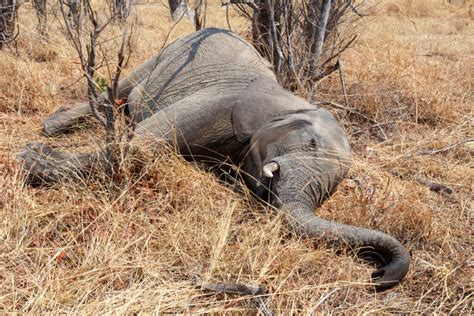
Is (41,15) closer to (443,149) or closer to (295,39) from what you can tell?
(295,39)

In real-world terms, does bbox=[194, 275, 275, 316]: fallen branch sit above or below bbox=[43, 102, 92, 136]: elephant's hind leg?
below

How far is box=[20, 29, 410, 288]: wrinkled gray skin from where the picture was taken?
3096mm

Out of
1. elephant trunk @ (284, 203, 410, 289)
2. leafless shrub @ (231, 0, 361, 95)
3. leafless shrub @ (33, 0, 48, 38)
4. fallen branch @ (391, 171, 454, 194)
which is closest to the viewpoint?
elephant trunk @ (284, 203, 410, 289)

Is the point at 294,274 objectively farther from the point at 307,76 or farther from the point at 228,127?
the point at 307,76

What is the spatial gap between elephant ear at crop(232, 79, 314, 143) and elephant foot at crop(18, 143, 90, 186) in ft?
3.43

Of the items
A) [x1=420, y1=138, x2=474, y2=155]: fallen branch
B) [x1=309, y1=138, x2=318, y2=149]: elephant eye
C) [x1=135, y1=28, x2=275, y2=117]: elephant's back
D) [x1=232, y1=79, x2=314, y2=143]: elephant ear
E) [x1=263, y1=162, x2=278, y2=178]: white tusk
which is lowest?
[x1=420, y1=138, x2=474, y2=155]: fallen branch

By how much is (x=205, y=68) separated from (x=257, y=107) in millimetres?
774

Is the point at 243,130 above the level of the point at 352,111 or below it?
above

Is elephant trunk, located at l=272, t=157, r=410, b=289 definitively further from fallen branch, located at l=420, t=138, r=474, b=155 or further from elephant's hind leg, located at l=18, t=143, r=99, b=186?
fallen branch, located at l=420, t=138, r=474, b=155

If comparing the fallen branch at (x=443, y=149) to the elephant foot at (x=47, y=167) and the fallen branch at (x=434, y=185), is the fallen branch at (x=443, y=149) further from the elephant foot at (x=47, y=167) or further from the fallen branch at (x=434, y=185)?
the elephant foot at (x=47, y=167)

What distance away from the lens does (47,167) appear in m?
3.68

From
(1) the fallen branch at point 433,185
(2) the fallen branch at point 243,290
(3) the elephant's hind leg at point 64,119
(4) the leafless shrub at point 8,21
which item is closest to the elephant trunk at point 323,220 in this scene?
(2) the fallen branch at point 243,290

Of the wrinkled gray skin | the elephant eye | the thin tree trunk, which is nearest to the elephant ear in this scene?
the wrinkled gray skin

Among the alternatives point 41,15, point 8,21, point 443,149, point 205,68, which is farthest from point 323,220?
point 41,15
